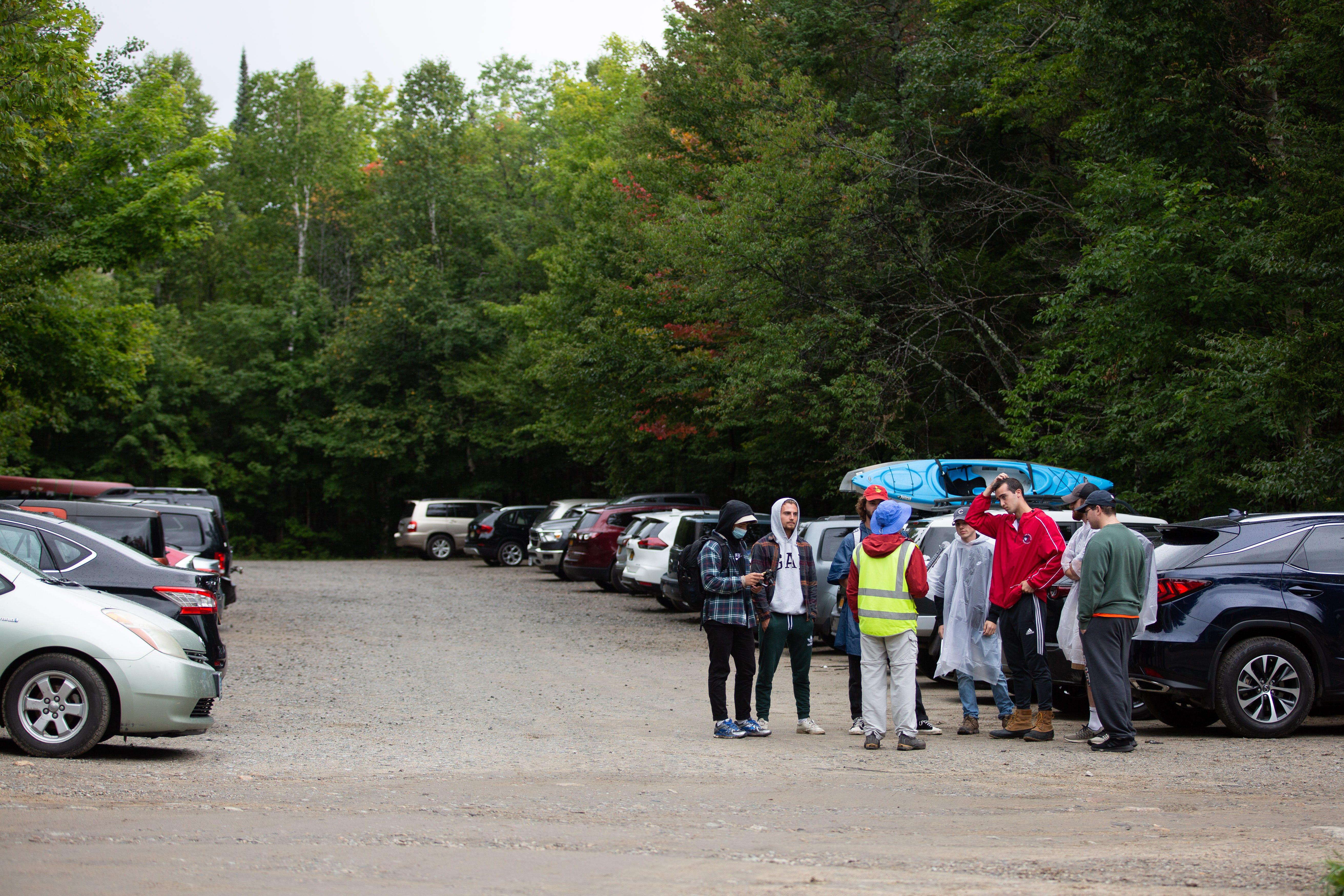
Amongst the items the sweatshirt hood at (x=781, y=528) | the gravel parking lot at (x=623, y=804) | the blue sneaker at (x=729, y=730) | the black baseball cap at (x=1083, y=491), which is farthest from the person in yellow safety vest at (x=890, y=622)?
the black baseball cap at (x=1083, y=491)

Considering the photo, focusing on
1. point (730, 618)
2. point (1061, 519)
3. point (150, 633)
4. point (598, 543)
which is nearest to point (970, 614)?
point (730, 618)

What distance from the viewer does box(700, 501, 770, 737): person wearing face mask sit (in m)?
9.87

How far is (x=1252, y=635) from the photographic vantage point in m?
9.64

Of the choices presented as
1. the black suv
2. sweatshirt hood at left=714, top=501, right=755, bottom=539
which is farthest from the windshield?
the black suv

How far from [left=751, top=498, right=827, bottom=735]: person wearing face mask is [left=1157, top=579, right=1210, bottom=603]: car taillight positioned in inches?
106

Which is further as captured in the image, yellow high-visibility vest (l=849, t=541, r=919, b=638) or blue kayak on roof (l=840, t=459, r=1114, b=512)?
blue kayak on roof (l=840, t=459, r=1114, b=512)

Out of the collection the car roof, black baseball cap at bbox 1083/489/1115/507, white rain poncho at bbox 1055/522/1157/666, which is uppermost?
black baseball cap at bbox 1083/489/1115/507

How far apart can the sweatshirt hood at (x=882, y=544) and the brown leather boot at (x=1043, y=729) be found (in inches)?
68.8

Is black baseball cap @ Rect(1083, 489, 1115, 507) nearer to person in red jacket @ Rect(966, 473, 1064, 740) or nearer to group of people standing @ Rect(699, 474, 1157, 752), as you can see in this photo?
group of people standing @ Rect(699, 474, 1157, 752)

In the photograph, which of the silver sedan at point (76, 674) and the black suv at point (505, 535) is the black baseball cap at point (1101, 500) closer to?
the silver sedan at point (76, 674)

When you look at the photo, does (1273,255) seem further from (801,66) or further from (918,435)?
(801,66)

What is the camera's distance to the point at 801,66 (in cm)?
2794

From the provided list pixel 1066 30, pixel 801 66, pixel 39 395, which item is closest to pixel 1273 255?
pixel 1066 30

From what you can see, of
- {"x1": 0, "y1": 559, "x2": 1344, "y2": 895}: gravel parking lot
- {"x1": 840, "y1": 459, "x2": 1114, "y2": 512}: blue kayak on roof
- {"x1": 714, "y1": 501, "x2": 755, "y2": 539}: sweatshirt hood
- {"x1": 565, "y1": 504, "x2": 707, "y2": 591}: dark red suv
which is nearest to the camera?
{"x1": 0, "y1": 559, "x2": 1344, "y2": 895}: gravel parking lot
